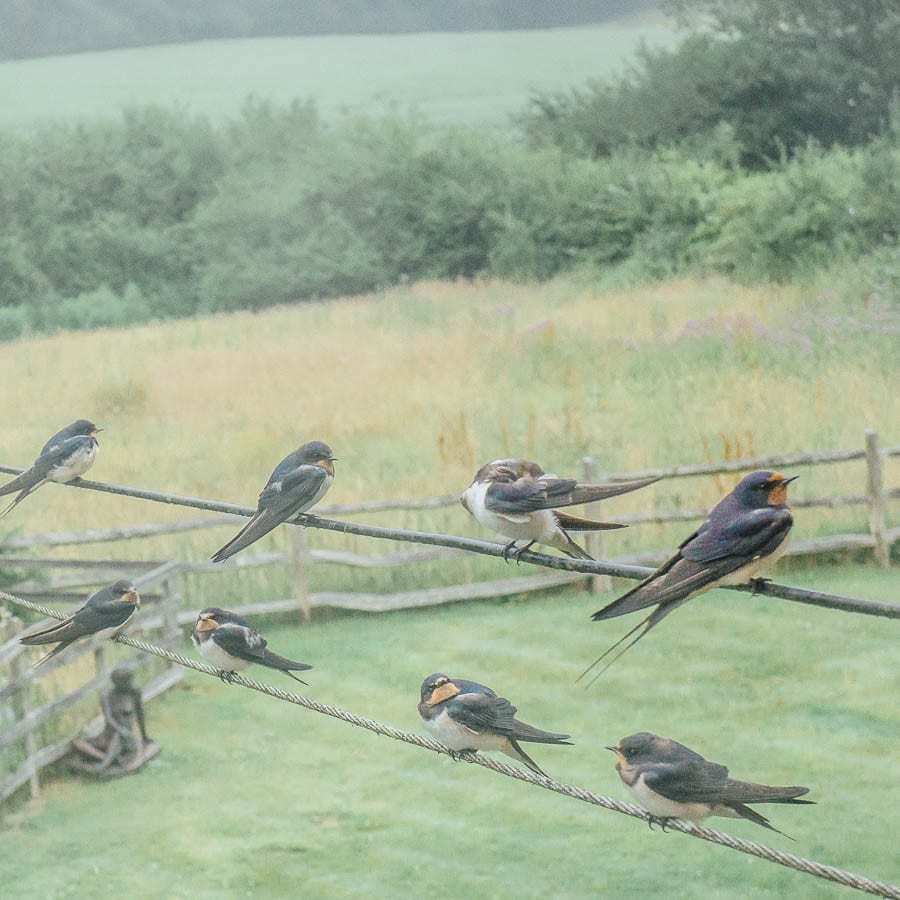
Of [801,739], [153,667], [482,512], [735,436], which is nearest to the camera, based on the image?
[482,512]

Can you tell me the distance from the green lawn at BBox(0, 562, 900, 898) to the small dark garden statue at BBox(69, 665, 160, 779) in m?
0.07

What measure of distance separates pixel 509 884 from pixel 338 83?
286 inches

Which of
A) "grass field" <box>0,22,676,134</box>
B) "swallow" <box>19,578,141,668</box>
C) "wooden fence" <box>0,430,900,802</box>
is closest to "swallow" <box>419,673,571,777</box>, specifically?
"swallow" <box>19,578,141,668</box>

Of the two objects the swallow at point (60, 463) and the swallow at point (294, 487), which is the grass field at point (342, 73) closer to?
the swallow at point (60, 463)

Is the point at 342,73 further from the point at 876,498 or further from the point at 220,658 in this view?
the point at 220,658

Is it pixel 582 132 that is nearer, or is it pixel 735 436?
pixel 735 436

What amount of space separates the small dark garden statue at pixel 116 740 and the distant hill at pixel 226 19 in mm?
5791

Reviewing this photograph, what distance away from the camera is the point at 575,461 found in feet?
22.2

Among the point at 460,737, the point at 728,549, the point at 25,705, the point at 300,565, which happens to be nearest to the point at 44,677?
the point at 25,705

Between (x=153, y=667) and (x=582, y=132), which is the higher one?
(x=582, y=132)

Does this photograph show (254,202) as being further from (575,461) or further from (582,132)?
(575,461)

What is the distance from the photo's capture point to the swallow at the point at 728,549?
1527 millimetres

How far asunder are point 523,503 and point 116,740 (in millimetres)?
3074

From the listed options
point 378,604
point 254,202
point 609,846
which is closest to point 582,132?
point 254,202
